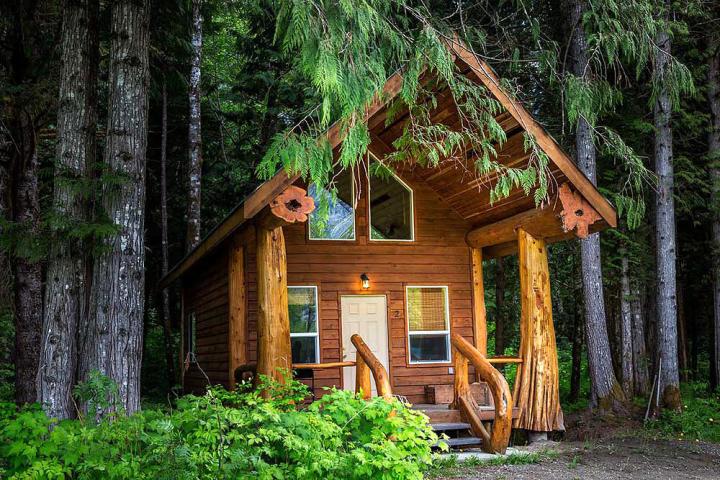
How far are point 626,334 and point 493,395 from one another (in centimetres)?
571

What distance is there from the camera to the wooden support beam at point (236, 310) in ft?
32.7

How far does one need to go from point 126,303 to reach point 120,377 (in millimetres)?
714

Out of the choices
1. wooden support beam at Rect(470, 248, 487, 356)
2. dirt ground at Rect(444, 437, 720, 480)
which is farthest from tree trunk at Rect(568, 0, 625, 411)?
wooden support beam at Rect(470, 248, 487, 356)

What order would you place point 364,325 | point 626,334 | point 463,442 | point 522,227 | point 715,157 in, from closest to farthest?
point 463,442, point 522,227, point 364,325, point 715,157, point 626,334

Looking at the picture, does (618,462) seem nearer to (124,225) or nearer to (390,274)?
(390,274)

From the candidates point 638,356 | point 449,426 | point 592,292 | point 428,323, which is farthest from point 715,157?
point 449,426

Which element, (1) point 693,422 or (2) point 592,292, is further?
(2) point 592,292

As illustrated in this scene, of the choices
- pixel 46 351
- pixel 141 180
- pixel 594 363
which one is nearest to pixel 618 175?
pixel 594 363

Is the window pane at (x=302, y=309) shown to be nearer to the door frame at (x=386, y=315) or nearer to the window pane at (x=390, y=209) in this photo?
the door frame at (x=386, y=315)

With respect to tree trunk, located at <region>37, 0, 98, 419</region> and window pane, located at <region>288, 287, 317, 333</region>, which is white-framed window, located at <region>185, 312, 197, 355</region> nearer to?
window pane, located at <region>288, 287, 317, 333</region>

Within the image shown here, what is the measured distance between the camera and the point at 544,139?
8539mm

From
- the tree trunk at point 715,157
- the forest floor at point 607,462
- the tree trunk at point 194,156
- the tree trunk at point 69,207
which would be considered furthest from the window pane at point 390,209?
the tree trunk at point 715,157

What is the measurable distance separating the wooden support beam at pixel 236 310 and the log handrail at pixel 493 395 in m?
3.10

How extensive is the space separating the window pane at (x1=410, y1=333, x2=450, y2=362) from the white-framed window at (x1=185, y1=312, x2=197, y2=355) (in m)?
4.95
